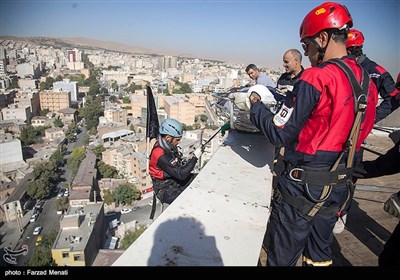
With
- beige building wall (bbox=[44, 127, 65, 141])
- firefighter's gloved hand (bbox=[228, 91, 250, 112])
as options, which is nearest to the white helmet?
firefighter's gloved hand (bbox=[228, 91, 250, 112])

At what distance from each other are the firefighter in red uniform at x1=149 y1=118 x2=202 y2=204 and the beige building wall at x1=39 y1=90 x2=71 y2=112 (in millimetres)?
40346

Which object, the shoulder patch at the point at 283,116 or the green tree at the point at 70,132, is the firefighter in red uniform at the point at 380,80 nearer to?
the shoulder patch at the point at 283,116

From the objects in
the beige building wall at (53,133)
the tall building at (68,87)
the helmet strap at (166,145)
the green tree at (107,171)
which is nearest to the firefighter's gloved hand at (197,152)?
the helmet strap at (166,145)

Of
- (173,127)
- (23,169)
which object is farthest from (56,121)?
(173,127)

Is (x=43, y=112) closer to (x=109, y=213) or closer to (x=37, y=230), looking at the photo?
(x=109, y=213)

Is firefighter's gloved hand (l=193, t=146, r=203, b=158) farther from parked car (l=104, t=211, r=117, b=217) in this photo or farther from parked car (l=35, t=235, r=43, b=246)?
parked car (l=104, t=211, r=117, b=217)

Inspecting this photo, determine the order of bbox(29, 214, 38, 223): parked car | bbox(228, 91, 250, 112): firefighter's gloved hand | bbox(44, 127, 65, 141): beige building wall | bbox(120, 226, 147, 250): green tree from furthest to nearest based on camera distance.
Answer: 1. bbox(44, 127, 65, 141): beige building wall
2. bbox(29, 214, 38, 223): parked car
3. bbox(120, 226, 147, 250): green tree
4. bbox(228, 91, 250, 112): firefighter's gloved hand

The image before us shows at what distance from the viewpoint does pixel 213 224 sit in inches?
54.4

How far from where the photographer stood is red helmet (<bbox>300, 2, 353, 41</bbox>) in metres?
1.34

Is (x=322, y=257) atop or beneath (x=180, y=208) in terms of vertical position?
beneath

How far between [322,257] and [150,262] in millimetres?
963

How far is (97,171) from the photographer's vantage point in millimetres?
23547

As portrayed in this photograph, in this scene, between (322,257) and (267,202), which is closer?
(322,257)
